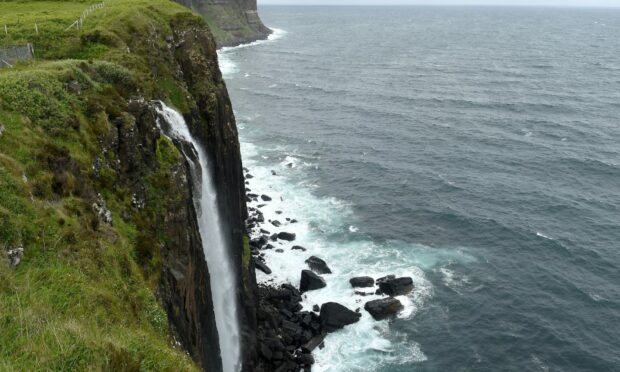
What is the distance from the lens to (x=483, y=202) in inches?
2640

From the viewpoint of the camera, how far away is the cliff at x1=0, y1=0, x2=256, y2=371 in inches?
538

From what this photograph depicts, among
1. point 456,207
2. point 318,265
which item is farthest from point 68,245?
point 456,207

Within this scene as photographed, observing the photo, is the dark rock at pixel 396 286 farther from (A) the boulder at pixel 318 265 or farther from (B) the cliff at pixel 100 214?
(B) the cliff at pixel 100 214

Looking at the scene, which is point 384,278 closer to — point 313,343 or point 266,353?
point 313,343

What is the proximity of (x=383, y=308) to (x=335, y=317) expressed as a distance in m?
4.87

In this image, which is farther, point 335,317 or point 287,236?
point 287,236

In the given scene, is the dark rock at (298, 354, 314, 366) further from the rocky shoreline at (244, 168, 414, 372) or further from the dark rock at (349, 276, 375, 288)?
the dark rock at (349, 276, 375, 288)

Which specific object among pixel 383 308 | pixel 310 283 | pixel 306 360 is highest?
pixel 310 283

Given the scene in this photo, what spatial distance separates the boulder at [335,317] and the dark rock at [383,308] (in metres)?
1.73

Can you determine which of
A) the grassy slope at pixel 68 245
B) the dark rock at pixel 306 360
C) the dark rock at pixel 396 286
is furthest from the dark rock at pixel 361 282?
the grassy slope at pixel 68 245

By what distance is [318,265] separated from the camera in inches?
2126

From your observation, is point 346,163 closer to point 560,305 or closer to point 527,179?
point 527,179

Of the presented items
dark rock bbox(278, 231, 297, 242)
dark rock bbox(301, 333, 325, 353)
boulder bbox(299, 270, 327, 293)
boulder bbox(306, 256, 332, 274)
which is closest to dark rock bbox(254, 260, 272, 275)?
boulder bbox(299, 270, 327, 293)

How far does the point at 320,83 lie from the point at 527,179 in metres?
73.9
